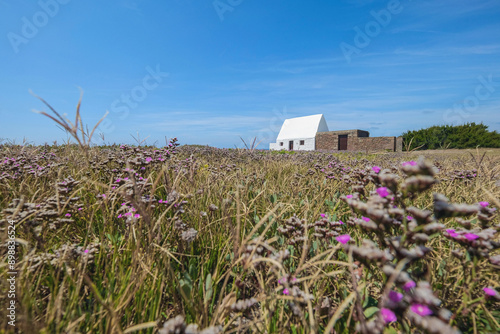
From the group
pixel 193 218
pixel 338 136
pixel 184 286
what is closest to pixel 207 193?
pixel 193 218

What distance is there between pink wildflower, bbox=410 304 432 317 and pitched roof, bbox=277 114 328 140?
43321mm

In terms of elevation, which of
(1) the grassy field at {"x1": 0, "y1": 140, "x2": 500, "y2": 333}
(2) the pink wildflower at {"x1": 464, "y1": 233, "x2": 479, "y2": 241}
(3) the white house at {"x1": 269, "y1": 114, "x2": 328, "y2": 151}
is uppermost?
(3) the white house at {"x1": 269, "y1": 114, "x2": 328, "y2": 151}

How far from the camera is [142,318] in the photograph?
1209 mm

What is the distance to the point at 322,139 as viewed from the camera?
39344 mm

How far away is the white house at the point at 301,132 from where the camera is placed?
140ft

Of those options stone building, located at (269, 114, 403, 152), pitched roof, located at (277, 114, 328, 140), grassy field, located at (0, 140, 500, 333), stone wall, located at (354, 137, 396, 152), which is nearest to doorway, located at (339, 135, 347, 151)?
stone building, located at (269, 114, 403, 152)

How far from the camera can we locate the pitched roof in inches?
1736

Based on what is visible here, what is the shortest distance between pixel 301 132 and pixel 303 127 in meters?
1.43

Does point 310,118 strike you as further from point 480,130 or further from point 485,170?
point 485,170

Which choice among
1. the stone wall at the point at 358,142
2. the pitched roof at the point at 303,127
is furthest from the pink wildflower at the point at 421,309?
the pitched roof at the point at 303,127

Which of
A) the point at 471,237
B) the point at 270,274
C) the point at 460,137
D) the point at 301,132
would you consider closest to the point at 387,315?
the point at 471,237

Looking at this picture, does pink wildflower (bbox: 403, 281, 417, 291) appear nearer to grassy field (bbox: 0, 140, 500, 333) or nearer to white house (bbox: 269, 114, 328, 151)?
grassy field (bbox: 0, 140, 500, 333)

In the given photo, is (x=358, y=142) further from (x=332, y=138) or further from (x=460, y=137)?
(x=460, y=137)

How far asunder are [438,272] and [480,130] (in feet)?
136
